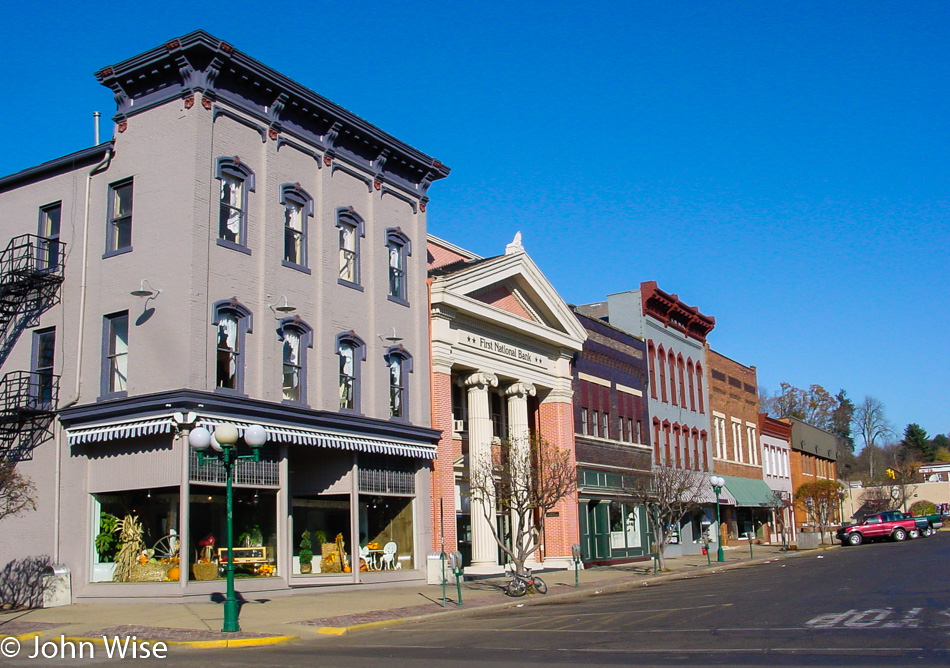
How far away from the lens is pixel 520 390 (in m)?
36.4

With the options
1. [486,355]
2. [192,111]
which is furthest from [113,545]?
[486,355]

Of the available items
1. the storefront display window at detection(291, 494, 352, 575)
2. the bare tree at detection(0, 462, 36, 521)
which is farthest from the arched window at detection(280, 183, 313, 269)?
the bare tree at detection(0, 462, 36, 521)

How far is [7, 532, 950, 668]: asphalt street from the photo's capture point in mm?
12891

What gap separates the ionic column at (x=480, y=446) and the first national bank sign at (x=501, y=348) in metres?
1.09

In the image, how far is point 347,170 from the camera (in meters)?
29.1

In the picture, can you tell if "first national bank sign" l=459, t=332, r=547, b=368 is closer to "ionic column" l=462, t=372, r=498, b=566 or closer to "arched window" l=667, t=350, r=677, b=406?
"ionic column" l=462, t=372, r=498, b=566

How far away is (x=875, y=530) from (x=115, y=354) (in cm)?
4602

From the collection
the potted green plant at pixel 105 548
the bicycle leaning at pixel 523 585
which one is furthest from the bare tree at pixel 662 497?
the potted green plant at pixel 105 548

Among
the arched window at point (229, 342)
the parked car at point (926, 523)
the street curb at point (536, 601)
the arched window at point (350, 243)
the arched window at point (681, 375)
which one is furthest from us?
the parked car at point (926, 523)

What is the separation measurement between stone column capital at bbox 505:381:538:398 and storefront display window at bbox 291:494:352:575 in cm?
1017

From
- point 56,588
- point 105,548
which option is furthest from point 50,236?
point 56,588

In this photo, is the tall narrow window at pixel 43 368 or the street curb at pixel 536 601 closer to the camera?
the street curb at pixel 536 601

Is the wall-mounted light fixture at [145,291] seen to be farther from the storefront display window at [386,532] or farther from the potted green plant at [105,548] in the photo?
the storefront display window at [386,532]

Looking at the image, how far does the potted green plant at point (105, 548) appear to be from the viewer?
2300 centimetres
